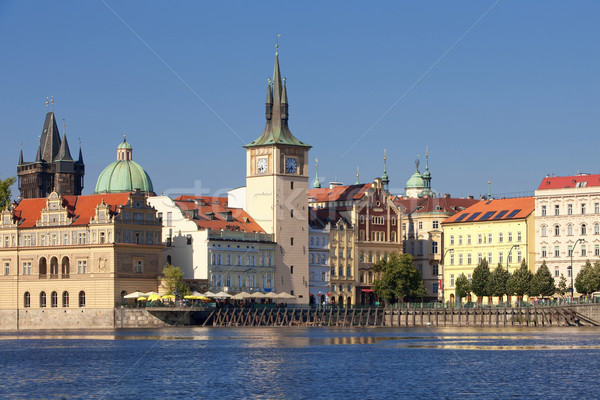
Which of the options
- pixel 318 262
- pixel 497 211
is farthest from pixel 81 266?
pixel 497 211

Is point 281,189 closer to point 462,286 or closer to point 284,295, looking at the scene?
point 284,295

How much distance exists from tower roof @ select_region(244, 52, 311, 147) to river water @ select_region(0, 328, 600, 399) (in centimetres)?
5057

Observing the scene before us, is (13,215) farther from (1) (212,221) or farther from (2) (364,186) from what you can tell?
(2) (364,186)

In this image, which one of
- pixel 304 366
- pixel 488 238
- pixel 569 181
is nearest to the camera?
pixel 304 366

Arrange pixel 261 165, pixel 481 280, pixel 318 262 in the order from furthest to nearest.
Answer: pixel 318 262 → pixel 261 165 → pixel 481 280

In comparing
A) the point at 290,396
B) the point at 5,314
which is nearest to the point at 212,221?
the point at 5,314

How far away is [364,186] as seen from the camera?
18100cm

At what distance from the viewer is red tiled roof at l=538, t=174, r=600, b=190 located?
154 m

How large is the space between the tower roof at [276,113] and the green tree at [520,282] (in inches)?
1349

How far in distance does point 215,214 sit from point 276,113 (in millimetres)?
14507

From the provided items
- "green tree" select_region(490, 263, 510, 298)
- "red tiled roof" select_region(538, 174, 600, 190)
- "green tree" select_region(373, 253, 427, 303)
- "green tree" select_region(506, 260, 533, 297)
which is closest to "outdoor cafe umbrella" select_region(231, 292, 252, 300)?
"green tree" select_region(373, 253, 427, 303)

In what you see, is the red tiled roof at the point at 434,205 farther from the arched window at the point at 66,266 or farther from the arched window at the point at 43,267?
the arched window at the point at 43,267

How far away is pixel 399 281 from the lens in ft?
543

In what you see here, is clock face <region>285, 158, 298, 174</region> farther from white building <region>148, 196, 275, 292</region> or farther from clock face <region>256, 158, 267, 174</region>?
white building <region>148, 196, 275, 292</region>
